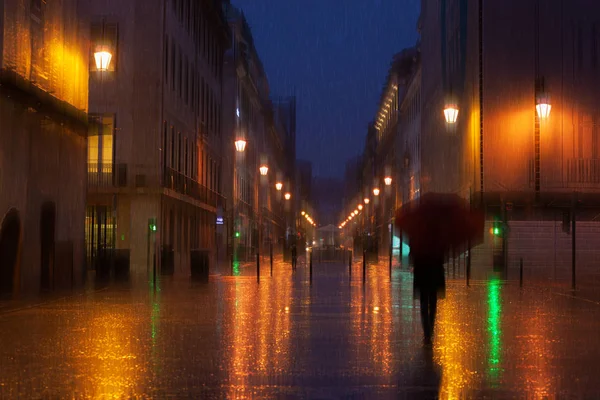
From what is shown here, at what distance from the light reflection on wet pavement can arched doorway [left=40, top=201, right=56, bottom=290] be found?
161 inches

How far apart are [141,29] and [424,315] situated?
110ft

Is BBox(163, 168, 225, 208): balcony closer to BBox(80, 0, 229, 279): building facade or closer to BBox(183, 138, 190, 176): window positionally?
BBox(80, 0, 229, 279): building facade

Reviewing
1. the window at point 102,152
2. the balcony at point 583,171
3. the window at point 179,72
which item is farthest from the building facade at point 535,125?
the window at point 102,152

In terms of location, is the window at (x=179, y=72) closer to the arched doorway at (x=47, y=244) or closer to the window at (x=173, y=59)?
the window at (x=173, y=59)

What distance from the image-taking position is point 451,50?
53.0m

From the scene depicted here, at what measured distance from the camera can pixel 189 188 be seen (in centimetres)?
5259

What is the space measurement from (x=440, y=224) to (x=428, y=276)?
0.69 metres

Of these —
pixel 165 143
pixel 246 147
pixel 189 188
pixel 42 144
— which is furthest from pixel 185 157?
pixel 246 147

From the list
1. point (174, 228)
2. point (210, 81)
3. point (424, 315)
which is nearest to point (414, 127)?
point (210, 81)

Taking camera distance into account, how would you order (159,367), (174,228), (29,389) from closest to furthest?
(29,389), (159,367), (174,228)

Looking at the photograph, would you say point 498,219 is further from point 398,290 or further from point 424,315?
point 424,315

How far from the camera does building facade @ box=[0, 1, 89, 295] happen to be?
900 inches

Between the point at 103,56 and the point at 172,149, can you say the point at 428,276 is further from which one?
the point at 172,149

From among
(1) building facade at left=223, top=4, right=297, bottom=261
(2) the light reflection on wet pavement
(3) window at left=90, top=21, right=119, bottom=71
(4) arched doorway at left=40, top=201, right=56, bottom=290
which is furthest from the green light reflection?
(1) building facade at left=223, top=4, right=297, bottom=261
